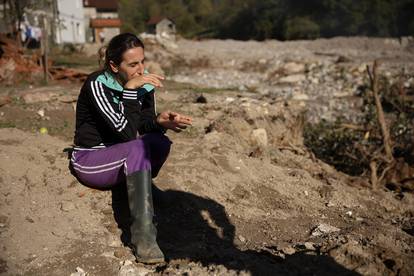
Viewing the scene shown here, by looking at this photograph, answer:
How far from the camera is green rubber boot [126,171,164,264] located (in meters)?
2.77

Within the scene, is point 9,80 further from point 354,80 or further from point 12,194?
point 354,80

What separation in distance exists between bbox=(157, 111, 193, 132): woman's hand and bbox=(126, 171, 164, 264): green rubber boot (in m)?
0.36

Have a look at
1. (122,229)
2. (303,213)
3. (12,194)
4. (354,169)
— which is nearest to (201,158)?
(303,213)

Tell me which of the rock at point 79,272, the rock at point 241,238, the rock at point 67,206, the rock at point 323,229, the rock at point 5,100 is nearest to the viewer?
the rock at point 79,272

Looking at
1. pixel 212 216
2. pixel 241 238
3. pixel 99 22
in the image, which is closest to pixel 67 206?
pixel 212 216

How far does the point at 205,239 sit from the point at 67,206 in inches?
39.6

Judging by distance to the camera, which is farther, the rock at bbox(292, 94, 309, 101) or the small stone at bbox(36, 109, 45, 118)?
the rock at bbox(292, 94, 309, 101)

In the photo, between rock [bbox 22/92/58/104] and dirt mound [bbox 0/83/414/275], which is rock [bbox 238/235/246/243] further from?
rock [bbox 22/92/58/104]

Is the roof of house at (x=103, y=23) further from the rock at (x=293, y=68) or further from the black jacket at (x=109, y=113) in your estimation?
the black jacket at (x=109, y=113)

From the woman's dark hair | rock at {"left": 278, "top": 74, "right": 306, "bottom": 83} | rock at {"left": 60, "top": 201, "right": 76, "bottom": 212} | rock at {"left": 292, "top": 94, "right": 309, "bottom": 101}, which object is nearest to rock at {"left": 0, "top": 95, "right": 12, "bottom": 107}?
rock at {"left": 60, "top": 201, "right": 76, "bottom": 212}

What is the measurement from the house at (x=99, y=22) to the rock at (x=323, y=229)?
3302cm

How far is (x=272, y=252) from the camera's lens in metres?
3.10

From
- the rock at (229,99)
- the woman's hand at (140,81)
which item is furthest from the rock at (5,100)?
the woman's hand at (140,81)

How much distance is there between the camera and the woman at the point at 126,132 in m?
2.83
